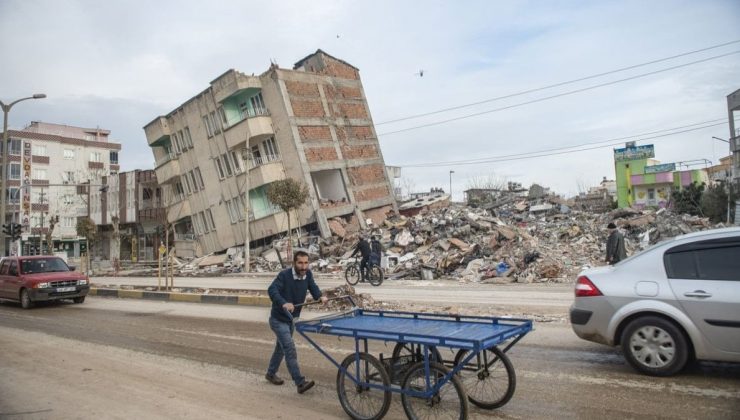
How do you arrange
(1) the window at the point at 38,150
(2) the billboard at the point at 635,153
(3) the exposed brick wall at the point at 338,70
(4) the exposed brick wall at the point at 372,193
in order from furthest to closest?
(1) the window at the point at 38,150
(2) the billboard at the point at 635,153
(3) the exposed brick wall at the point at 338,70
(4) the exposed brick wall at the point at 372,193

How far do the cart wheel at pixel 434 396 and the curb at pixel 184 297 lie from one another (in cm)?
969

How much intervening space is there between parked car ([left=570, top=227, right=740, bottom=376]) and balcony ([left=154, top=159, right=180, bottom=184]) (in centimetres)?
4415

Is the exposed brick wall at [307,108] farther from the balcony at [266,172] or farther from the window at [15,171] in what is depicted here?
the window at [15,171]

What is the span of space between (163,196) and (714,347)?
2043 inches

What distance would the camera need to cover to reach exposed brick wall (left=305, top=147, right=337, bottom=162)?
3678cm

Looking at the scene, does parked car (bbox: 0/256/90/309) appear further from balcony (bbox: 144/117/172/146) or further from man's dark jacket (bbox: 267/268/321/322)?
balcony (bbox: 144/117/172/146)

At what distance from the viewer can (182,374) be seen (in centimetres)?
705

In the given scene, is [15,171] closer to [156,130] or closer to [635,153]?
[156,130]

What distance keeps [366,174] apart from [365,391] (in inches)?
1454

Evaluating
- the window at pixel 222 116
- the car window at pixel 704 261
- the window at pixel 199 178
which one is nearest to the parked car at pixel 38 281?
the car window at pixel 704 261

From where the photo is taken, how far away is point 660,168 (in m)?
58.2

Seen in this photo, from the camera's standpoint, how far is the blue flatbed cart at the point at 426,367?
181 inches

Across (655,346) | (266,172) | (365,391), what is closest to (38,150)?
(266,172)

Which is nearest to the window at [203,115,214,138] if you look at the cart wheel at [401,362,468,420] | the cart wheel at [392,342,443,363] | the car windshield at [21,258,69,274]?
the car windshield at [21,258,69,274]
